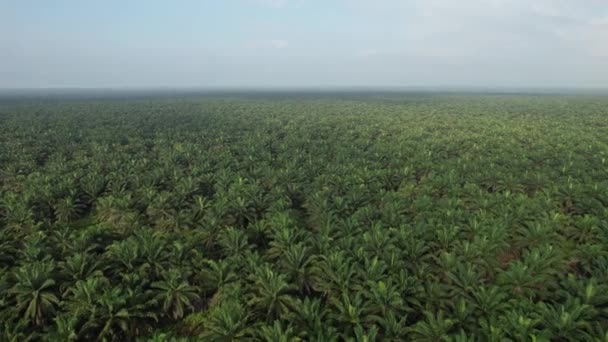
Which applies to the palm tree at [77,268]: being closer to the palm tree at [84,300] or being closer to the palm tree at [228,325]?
the palm tree at [84,300]

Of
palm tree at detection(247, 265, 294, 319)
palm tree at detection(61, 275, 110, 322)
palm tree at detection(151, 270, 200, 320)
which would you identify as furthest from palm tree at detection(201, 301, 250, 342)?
palm tree at detection(61, 275, 110, 322)

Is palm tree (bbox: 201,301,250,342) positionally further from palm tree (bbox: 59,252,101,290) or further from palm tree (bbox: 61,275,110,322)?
palm tree (bbox: 59,252,101,290)

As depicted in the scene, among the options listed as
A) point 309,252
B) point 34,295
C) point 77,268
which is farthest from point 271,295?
point 34,295

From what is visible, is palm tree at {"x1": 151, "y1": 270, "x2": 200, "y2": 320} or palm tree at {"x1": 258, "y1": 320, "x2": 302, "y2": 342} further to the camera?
palm tree at {"x1": 151, "y1": 270, "x2": 200, "y2": 320}

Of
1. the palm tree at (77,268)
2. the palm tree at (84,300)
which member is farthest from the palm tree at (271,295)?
the palm tree at (77,268)

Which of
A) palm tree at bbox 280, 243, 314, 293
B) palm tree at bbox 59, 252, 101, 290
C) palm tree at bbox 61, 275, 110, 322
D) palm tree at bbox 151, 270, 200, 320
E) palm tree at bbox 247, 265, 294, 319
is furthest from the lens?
palm tree at bbox 280, 243, 314, 293
